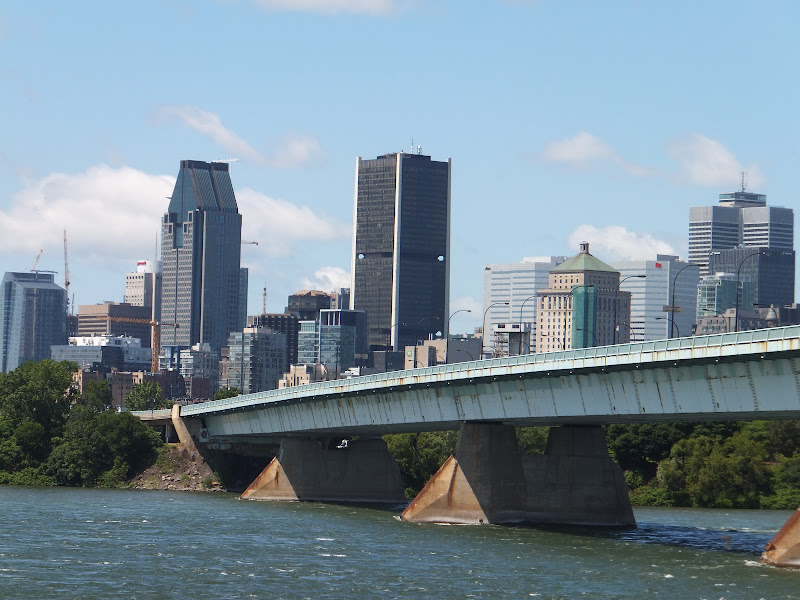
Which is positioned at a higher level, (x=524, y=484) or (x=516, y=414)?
(x=516, y=414)

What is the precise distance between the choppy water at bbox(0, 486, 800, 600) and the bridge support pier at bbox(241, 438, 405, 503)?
15.1m

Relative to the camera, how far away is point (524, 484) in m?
90.1

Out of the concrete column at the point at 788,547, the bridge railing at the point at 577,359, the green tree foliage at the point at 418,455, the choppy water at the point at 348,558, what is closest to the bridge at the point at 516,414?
the bridge railing at the point at 577,359

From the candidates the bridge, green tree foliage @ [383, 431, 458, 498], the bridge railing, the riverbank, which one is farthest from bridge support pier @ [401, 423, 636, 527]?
the riverbank

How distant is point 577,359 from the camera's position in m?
77.4

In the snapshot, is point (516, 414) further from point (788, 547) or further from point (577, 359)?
point (788, 547)

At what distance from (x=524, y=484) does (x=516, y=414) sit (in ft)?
24.2

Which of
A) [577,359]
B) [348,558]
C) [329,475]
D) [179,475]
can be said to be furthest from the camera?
[179,475]

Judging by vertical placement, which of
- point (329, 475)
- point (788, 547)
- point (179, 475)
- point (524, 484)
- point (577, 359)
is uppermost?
point (577, 359)

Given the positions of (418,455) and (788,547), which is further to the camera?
(418,455)

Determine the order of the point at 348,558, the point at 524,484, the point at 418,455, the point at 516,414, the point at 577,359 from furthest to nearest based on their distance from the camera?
the point at 418,455 → the point at 524,484 → the point at 516,414 → the point at 577,359 → the point at 348,558

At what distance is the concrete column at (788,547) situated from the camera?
66.7 m

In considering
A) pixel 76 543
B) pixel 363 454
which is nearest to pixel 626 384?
pixel 76 543

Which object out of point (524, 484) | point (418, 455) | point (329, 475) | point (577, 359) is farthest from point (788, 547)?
point (418, 455)
